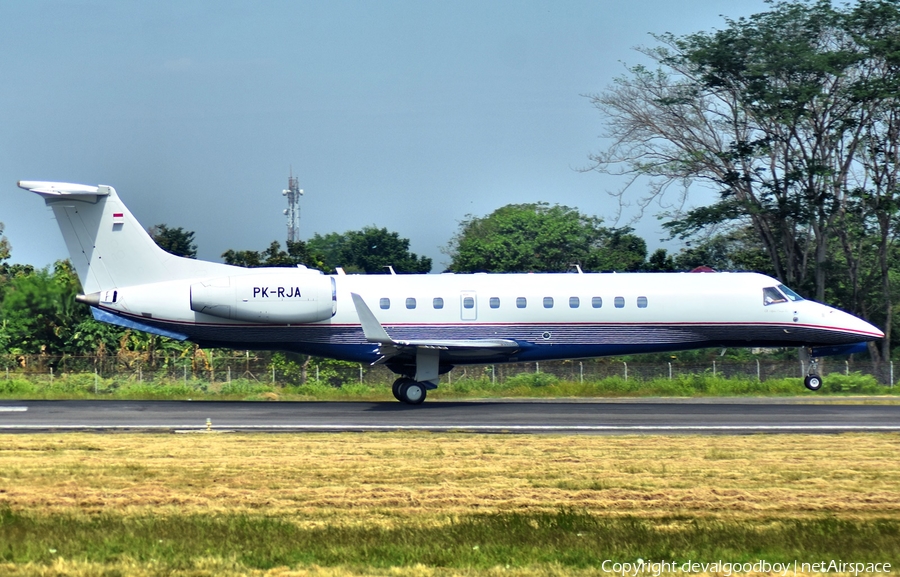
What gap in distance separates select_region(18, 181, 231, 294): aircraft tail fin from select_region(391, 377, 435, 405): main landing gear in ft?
21.3

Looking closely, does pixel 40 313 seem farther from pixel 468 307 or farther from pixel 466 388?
pixel 468 307

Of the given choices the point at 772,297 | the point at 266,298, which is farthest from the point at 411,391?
the point at 772,297

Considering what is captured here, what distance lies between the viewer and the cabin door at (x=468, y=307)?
25.5 meters

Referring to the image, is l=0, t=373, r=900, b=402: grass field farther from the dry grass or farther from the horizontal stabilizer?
the dry grass

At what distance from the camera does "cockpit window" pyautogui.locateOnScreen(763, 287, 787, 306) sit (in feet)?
85.3

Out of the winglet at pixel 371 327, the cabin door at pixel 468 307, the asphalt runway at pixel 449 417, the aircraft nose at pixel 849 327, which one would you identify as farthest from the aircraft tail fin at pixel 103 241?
the aircraft nose at pixel 849 327

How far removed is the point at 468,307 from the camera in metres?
25.5

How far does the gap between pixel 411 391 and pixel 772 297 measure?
9600 mm

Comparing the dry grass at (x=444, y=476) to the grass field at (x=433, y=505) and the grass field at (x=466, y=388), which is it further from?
the grass field at (x=466, y=388)

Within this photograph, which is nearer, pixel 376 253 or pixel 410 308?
pixel 410 308

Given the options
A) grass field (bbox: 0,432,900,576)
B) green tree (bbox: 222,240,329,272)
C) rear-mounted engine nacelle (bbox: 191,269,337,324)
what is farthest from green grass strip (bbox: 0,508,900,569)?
green tree (bbox: 222,240,329,272)

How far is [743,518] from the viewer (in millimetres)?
10195

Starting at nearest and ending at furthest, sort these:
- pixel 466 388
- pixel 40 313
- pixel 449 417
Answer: pixel 449 417 < pixel 466 388 < pixel 40 313

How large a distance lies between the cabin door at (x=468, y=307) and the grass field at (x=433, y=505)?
30.8 ft
